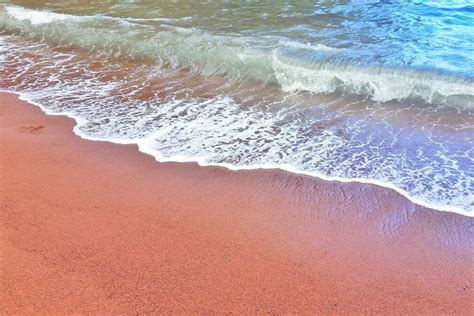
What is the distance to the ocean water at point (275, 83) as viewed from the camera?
4.63m

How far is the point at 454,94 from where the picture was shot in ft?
20.0

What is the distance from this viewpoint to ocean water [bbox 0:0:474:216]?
15.2 feet

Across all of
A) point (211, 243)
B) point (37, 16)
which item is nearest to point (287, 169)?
point (211, 243)

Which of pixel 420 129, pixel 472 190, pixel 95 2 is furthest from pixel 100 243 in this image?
pixel 95 2

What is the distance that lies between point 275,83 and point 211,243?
12.5 ft

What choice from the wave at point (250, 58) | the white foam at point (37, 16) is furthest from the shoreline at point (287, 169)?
the white foam at point (37, 16)

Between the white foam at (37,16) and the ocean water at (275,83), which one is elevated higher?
the white foam at (37,16)

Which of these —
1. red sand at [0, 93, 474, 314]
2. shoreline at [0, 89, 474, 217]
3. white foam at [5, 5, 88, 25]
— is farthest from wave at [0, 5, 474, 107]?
red sand at [0, 93, 474, 314]

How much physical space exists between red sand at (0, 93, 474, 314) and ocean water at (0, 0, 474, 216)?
39 centimetres

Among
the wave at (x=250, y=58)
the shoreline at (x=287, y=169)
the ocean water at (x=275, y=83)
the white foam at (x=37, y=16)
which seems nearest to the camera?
the shoreline at (x=287, y=169)

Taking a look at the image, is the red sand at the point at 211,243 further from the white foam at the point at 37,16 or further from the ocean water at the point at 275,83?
the white foam at the point at 37,16

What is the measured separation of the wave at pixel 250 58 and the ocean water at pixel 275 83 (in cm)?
3

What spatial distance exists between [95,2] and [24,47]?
347cm

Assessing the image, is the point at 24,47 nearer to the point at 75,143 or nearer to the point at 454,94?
the point at 75,143
